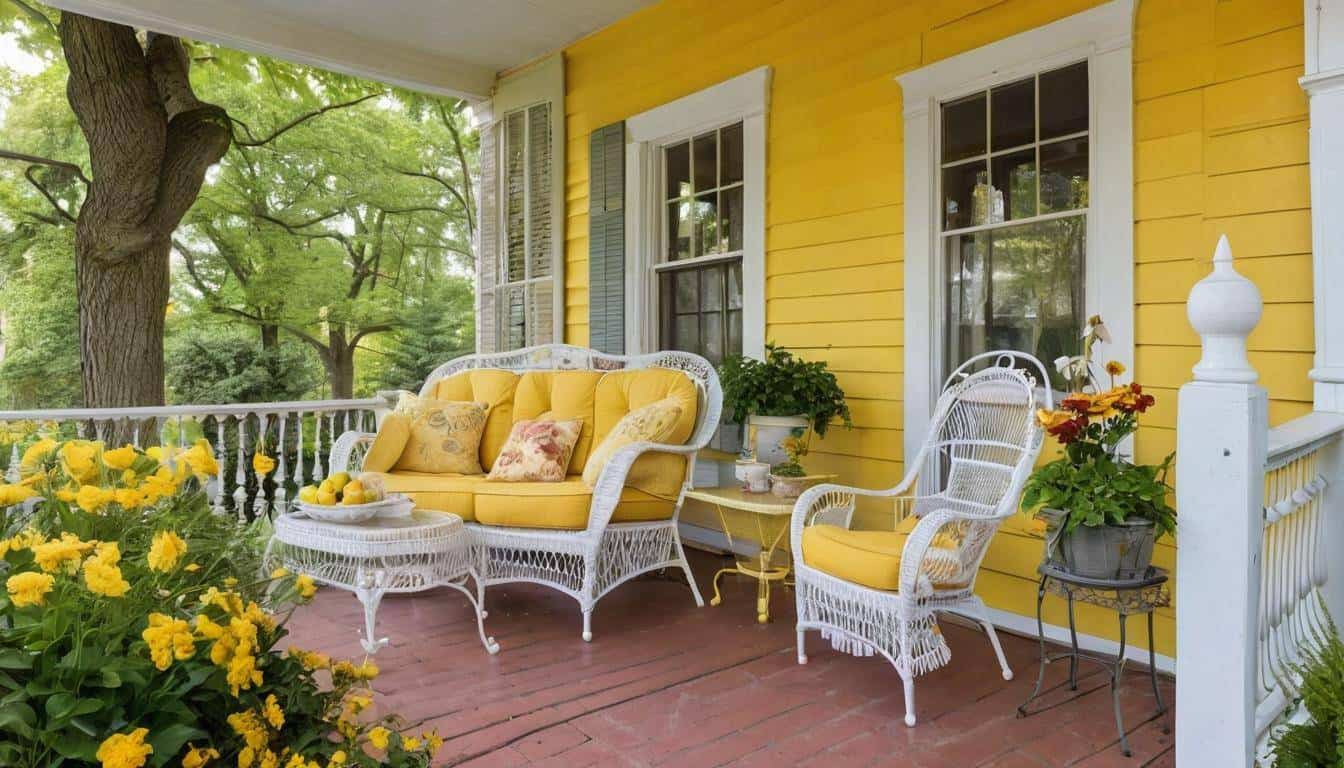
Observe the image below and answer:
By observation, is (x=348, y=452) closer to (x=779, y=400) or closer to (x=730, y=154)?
(x=779, y=400)

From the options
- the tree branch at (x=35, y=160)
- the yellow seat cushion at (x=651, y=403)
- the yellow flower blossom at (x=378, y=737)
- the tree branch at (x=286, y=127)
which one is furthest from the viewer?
the tree branch at (x=286, y=127)

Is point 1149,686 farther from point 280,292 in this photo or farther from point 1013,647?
point 280,292

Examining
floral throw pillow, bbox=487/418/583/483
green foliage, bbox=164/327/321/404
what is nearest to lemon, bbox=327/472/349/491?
floral throw pillow, bbox=487/418/583/483

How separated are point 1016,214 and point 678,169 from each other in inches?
82.7

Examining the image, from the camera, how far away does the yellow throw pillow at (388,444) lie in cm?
385

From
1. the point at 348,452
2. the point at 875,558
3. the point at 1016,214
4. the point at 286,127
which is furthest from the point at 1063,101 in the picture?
the point at 286,127

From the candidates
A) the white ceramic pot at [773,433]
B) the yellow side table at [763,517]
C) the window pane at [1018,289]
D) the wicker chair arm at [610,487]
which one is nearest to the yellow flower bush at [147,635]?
the wicker chair arm at [610,487]

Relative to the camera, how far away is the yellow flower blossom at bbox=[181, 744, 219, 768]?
0.84 meters

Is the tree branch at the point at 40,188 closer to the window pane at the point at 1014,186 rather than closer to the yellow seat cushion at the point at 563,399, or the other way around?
the yellow seat cushion at the point at 563,399

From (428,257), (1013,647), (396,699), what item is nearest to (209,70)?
(428,257)

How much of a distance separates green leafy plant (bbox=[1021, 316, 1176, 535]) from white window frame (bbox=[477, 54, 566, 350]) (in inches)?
145

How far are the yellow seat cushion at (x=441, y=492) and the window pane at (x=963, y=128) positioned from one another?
2.44 metres

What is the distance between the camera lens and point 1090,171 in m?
2.97

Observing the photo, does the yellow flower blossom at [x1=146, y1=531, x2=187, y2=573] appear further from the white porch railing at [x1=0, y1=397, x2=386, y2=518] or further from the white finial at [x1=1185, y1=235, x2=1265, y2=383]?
the white porch railing at [x1=0, y1=397, x2=386, y2=518]
